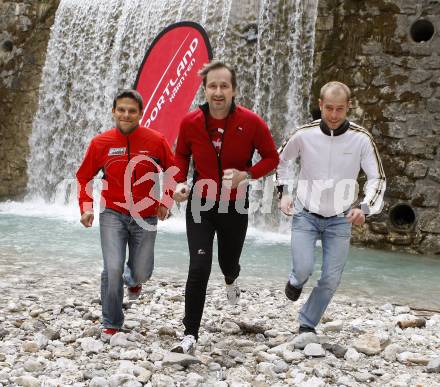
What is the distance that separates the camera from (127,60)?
41.6 ft

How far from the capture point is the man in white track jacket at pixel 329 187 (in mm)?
3861

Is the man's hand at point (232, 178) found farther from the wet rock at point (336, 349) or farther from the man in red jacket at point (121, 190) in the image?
the wet rock at point (336, 349)

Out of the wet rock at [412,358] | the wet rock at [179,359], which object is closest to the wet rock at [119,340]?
the wet rock at [179,359]

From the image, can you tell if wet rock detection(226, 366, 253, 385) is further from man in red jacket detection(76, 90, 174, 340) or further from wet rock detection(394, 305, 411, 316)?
wet rock detection(394, 305, 411, 316)

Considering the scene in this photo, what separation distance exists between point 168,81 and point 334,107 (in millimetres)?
3662

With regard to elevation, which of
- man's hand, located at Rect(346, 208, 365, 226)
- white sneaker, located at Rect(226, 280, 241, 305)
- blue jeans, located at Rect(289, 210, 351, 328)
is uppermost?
man's hand, located at Rect(346, 208, 365, 226)

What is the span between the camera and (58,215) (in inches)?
474

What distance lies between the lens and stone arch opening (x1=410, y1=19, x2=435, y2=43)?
8.73 meters

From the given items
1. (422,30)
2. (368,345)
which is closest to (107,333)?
(368,345)

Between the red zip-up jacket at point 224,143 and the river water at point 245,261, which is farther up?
the red zip-up jacket at point 224,143

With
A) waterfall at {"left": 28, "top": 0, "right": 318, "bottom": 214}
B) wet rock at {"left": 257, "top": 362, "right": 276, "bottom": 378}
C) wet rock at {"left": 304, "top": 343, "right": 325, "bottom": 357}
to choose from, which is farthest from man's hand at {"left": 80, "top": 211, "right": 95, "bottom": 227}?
waterfall at {"left": 28, "top": 0, "right": 318, "bottom": 214}

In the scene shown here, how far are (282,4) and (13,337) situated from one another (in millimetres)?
8016

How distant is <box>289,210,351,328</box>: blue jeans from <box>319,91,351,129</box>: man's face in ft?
1.96

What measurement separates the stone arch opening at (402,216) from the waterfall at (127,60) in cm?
217
